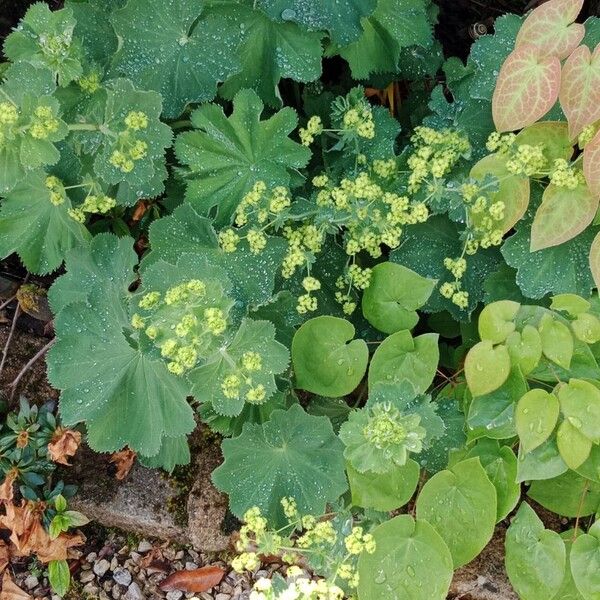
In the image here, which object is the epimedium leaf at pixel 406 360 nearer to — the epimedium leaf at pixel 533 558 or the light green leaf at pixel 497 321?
the light green leaf at pixel 497 321

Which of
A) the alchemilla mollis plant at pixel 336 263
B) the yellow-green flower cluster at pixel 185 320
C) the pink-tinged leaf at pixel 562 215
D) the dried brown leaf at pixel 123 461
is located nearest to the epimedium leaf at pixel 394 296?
the alchemilla mollis plant at pixel 336 263

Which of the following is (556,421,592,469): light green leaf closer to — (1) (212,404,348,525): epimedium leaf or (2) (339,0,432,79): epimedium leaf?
(1) (212,404,348,525): epimedium leaf

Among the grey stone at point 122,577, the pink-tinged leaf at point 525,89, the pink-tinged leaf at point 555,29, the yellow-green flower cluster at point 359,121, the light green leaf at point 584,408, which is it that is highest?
the pink-tinged leaf at point 555,29

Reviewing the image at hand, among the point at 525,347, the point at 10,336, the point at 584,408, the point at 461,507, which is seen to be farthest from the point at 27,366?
the point at 584,408

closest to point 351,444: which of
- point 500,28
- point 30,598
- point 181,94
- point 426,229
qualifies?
point 426,229

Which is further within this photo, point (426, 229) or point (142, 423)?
point (426, 229)

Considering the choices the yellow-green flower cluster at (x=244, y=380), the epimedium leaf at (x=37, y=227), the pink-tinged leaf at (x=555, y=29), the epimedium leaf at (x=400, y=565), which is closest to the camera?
the yellow-green flower cluster at (x=244, y=380)

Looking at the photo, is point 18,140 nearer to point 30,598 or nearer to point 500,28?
point 500,28

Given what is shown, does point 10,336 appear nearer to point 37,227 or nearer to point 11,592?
point 37,227
